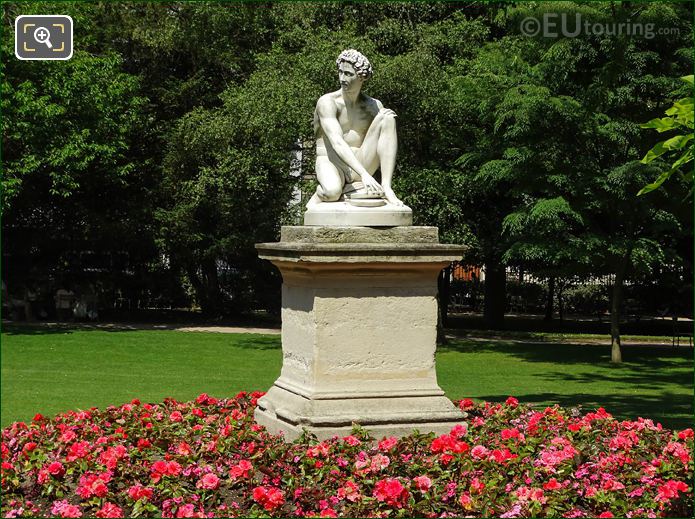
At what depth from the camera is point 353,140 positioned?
915 centimetres

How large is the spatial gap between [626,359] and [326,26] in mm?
10059

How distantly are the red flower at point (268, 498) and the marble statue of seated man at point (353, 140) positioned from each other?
287 centimetres

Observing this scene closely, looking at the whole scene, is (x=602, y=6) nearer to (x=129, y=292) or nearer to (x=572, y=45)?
(x=572, y=45)

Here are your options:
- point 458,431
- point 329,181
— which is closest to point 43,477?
point 458,431

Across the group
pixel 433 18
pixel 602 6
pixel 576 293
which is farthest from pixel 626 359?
pixel 576 293

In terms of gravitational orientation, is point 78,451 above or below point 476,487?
above

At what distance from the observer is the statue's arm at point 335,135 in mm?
8859

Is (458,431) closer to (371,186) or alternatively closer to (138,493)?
(371,186)

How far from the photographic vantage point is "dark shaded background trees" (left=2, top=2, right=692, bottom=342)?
19.8m

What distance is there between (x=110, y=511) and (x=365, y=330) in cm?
260

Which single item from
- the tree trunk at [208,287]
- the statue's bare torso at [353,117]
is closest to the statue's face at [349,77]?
the statue's bare torso at [353,117]

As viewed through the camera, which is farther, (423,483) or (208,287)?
(208,287)

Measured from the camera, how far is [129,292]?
3080 cm

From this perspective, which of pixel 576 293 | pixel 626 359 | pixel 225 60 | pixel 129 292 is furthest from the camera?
pixel 576 293
